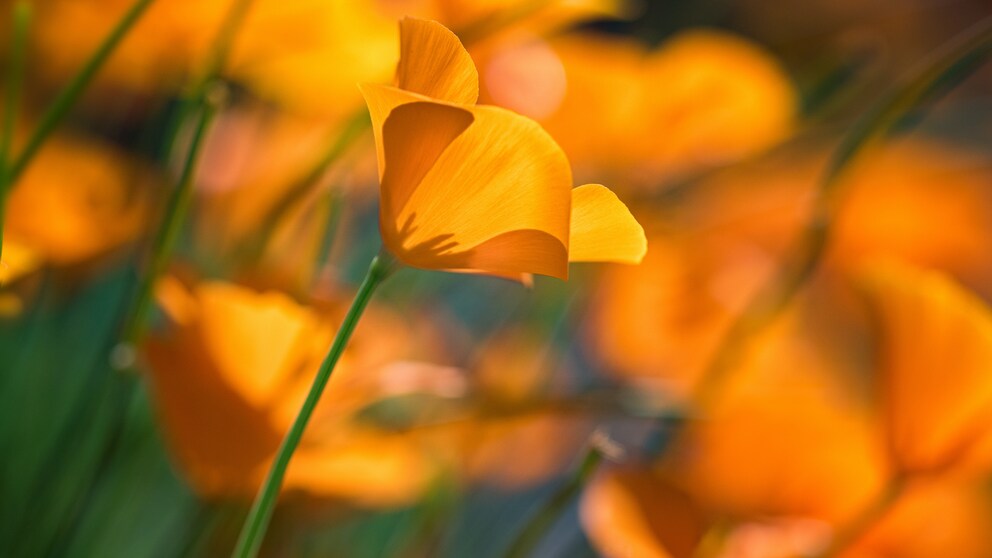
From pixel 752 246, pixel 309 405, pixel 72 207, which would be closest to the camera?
pixel 309 405

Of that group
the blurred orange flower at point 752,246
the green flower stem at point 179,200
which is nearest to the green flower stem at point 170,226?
the green flower stem at point 179,200

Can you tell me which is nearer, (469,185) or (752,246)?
(469,185)

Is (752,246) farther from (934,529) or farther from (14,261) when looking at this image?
(14,261)

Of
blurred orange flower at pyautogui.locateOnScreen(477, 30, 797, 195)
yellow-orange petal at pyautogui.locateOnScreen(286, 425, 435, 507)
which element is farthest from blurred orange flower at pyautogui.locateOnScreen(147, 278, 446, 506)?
blurred orange flower at pyautogui.locateOnScreen(477, 30, 797, 195)

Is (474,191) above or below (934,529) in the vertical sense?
above

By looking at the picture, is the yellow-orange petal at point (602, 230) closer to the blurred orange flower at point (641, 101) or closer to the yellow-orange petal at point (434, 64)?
the yellow-orange petal at point (434, 64)

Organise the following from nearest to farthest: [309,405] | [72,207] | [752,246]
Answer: [309,405] < [72,207] < [752,246]

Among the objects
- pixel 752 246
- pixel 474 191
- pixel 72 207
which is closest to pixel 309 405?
pixel 474 191
